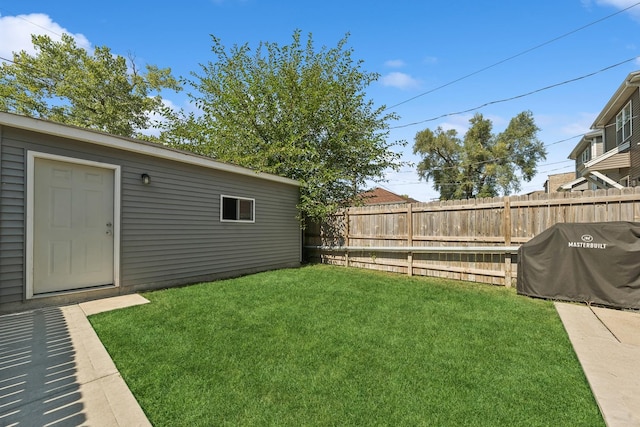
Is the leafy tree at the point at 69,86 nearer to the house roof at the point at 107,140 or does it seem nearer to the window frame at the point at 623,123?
the house roof at the point at 107,140

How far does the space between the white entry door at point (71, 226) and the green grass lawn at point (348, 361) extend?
112 cm

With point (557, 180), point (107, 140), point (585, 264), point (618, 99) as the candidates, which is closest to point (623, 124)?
point (618, 99)

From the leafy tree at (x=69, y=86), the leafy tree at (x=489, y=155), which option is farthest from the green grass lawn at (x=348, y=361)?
the leafy tree at (x=489, y=155)

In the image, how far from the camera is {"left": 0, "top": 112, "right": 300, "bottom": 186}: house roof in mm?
3826

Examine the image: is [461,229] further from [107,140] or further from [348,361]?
[107,140]

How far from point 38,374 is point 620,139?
16.7 metres

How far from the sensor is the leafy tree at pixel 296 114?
10.1 m

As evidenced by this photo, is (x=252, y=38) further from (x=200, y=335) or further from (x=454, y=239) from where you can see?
(x=200, y=335)

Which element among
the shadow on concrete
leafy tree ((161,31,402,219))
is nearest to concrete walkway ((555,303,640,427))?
the shadow on concrete

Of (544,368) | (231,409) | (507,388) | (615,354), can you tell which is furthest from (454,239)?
(231,409)

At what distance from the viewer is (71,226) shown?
4.41 metres

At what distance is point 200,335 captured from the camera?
10.6 feet

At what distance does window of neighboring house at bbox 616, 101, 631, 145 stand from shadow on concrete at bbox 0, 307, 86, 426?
15.4 metres

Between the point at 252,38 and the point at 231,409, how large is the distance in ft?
40.1
